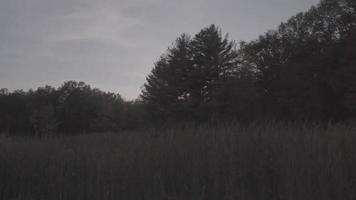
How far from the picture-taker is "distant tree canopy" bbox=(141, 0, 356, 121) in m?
34.0

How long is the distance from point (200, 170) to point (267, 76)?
126 feet

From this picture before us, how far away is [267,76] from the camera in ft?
136

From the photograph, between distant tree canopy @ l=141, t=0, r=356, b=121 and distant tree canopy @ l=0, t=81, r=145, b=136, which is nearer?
distant tree canopy @ l=141, t=0, r=356, b=121

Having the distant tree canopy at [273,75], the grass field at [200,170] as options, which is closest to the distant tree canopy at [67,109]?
the distant tree canopy at [273,75]

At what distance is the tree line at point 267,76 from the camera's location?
3378 cm

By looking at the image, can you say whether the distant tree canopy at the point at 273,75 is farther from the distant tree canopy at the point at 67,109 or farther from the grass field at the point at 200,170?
the grass field at the point at 200,170

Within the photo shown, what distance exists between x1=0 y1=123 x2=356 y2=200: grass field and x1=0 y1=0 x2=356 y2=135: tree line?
2479 cm

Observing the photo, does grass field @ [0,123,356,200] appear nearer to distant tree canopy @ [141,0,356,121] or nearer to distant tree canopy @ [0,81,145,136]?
distant tree canopy @ [141,0,356,121]

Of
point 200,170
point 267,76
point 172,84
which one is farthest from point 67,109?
point 200,170

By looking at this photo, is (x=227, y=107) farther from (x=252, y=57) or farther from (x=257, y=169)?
(x=257, y=169)

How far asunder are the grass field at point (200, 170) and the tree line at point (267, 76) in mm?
24789

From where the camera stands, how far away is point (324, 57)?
3506cm

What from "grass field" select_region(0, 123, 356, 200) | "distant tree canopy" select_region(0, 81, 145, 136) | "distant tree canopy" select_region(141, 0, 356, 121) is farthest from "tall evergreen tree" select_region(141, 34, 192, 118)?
"grass field" select_region(0, 123, 356, 200)

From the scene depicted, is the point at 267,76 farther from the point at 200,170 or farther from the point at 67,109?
the point at 200,170
